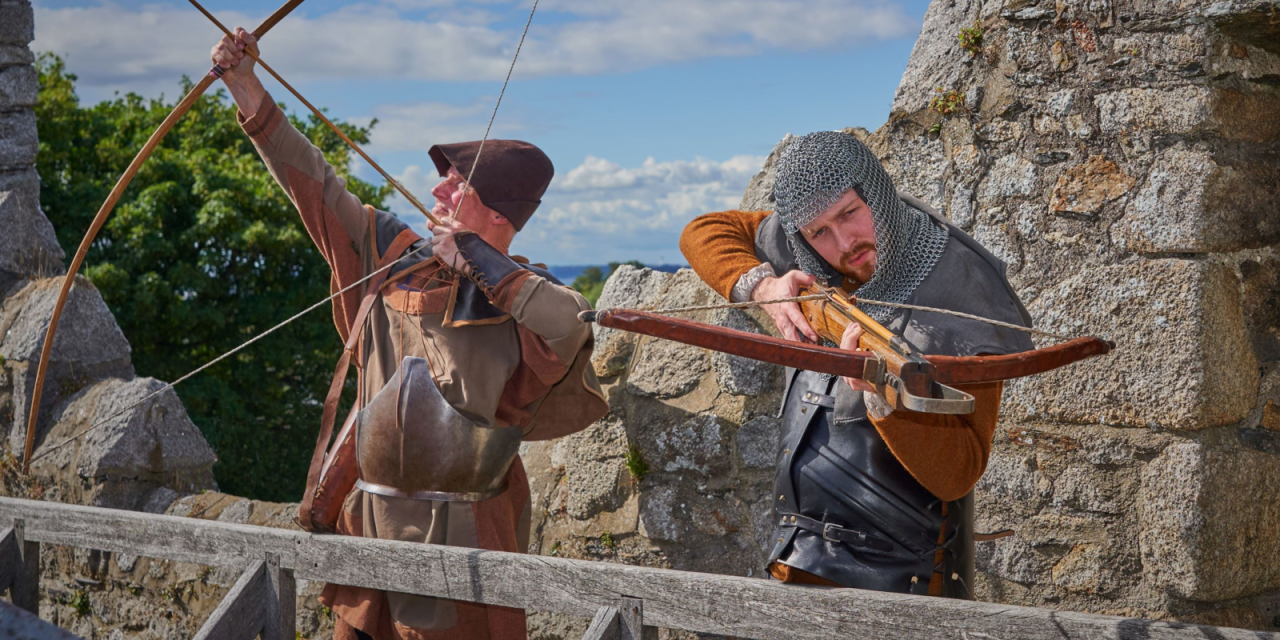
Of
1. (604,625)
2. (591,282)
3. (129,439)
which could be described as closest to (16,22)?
(129,439)

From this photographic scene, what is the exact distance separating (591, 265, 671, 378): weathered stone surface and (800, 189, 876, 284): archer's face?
138 centimetres

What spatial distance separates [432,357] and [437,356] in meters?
0.01

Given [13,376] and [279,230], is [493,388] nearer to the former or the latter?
[13,376]

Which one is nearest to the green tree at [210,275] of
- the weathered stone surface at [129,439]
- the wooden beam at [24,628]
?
the weathered stone surface at [129,439]

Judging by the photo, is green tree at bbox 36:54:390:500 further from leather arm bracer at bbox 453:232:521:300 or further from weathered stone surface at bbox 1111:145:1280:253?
weathered stone surface at bbox 1111:145:1280:253

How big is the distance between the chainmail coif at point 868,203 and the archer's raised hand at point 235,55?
1.35 meters

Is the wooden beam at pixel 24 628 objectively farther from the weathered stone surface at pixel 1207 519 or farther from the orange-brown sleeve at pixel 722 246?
the weathered stone surface at pixel 1207 519

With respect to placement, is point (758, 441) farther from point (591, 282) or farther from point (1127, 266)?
point (591, 282)

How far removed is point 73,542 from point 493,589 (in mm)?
1455

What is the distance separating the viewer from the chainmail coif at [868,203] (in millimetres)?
2129

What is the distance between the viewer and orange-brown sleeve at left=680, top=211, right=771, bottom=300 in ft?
8.03

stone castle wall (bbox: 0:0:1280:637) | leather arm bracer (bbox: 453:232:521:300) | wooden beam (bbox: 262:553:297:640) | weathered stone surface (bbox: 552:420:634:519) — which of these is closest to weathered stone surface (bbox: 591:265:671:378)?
stone castle wall (bbox: 0:0:1280:637)

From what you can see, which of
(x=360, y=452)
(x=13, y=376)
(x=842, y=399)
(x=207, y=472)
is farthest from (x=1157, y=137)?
(x=13, y=376)

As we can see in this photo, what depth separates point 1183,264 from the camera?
8.71ft
